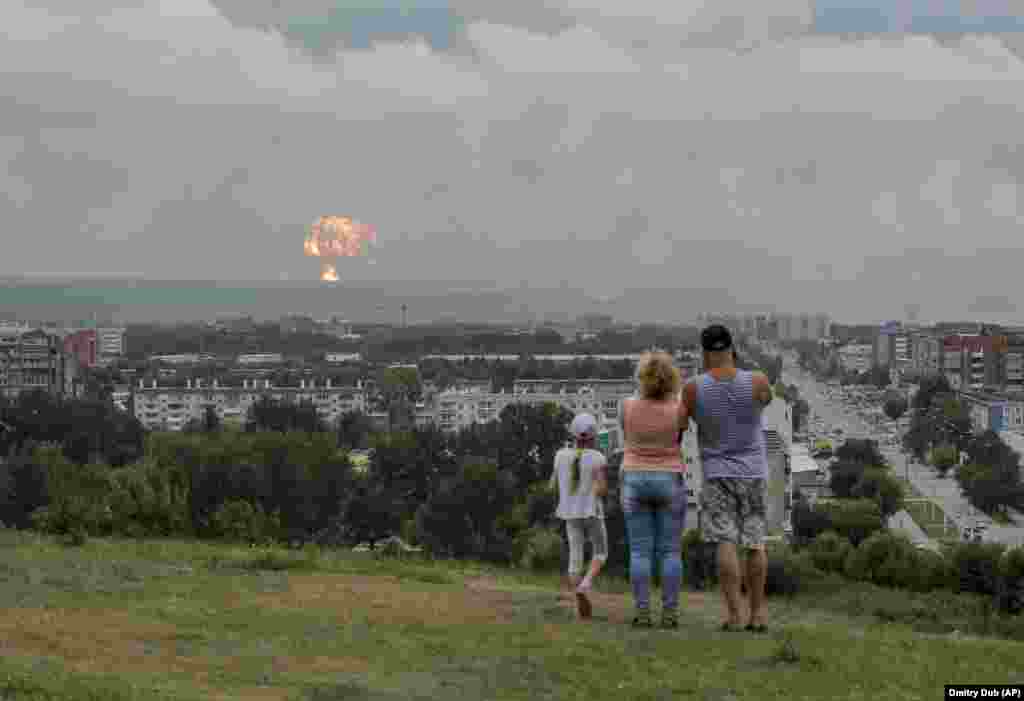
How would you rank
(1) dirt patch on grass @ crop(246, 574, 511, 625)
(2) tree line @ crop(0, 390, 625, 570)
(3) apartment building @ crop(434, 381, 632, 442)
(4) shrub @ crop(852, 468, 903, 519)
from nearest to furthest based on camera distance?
(1) dirt patch on grass @ crop(246, 574, 511, 625) < (2) tree line @ crop(0, 390, 625, 570) < (4) shrub @ crop(852, 468, 903, 519) < (3) apartment building @ crop(434, 381, 632, 442)

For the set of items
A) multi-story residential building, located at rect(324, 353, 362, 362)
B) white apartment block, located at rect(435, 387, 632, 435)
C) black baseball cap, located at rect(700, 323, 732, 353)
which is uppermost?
black baseball cap, located at rect(700, 323, 732, 353)

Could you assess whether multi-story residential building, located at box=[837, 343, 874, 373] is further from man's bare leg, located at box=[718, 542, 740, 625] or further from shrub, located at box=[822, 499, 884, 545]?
man's bare leg, located at box=[718, 542, 740, 625]

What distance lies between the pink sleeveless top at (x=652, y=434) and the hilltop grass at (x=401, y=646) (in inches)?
34.6

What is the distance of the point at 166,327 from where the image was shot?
176625mm

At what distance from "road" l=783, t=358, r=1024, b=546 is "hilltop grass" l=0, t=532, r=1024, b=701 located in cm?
3699

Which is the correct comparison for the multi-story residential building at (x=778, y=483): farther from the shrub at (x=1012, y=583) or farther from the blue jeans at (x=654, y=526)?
the blue jeans at (x=654, y=526)

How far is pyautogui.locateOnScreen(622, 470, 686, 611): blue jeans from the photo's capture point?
8578mm

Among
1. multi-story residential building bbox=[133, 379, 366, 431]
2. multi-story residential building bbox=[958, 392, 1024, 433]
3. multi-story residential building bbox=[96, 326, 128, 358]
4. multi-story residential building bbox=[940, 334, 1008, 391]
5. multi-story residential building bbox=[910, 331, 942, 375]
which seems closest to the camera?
multi-story residential building bbox=[133, 379, 366, 431]

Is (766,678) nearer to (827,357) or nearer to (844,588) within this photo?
(844,588)

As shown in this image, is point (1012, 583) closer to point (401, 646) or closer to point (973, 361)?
point (401, 646)

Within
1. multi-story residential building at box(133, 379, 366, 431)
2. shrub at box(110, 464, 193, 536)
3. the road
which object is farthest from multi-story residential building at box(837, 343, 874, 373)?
shrub at box(110, 464, 193, 536)

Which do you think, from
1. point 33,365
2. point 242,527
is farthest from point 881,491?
point 33,365

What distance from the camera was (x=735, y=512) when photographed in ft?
27.9

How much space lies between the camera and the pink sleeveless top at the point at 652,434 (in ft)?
28.0
